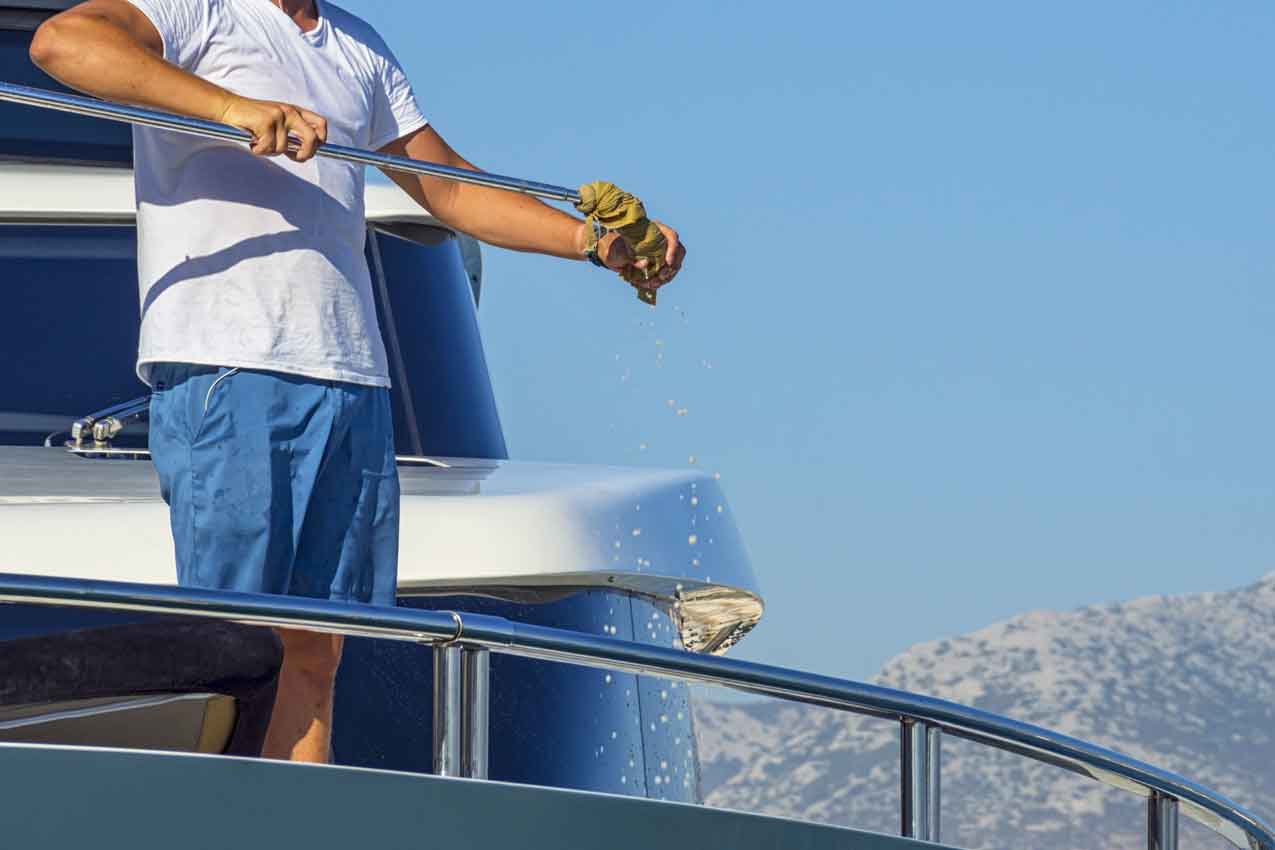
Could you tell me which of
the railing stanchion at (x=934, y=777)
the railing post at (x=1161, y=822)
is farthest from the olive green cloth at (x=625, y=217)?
the railing post at (x=1161, y=822)

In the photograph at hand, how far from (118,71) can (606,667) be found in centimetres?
98

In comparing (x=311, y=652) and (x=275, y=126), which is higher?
(x=275, y=126)

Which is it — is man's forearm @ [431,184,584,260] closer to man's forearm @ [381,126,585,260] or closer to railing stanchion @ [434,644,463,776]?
man's forearm @ [381,126,585,260]

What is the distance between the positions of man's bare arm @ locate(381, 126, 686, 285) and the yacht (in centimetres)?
47

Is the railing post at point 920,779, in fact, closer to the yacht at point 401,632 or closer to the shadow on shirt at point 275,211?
the yacht at point 401,632

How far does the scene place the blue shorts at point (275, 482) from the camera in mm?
3186

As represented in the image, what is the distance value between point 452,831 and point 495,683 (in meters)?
0.94

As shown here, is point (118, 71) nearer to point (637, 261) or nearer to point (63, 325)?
point (637, 261)

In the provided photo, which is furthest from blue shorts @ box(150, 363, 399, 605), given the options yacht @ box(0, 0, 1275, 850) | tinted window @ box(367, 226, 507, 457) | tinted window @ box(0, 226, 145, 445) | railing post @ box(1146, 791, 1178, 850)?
tinted window @ box(367, 226, 507, 457)

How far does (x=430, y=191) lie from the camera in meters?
3.76

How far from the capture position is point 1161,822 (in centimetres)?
373

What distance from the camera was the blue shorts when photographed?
319 cm

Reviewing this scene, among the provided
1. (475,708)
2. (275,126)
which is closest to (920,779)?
(475,708)

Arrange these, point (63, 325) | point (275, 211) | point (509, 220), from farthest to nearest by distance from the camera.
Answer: point (63, 325), point (509, 220), point (275, 211)
